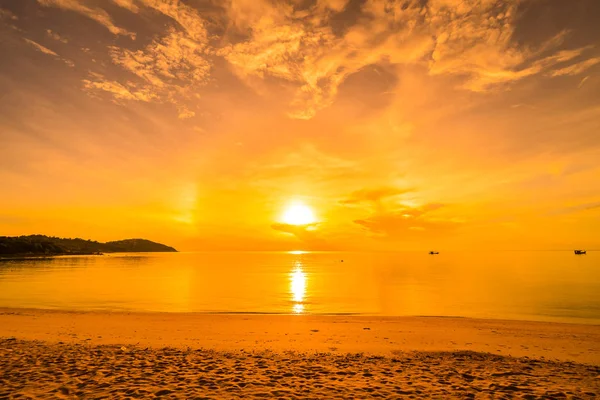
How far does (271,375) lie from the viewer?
43.6 feet

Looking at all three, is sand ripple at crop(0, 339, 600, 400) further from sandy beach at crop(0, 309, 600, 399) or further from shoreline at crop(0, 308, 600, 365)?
shoreline at crop(0, 308, 600, 365)

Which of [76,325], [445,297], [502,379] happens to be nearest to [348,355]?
[502,379]

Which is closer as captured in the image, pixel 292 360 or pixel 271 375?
pixel 271 375

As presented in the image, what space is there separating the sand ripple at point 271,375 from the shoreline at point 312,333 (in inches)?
85.6

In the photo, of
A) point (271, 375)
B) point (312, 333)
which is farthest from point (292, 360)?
point (312, 333)

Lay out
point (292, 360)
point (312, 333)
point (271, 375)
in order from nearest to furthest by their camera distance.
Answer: point (271, 375), point (292, 360), point (312, 333)

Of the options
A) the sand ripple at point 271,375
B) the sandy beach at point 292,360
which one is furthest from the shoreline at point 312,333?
the sand ripple at point 271,375

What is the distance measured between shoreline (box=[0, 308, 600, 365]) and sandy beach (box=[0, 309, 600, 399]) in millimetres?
77

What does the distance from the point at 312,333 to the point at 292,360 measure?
8.23 metres

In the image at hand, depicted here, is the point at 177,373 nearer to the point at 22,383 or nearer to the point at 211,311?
the point at 22,383

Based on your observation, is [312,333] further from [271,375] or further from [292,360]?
[271,375]

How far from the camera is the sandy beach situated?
1157cm

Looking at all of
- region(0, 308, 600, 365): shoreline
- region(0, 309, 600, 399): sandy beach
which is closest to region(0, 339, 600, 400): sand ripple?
region(0, 309, 600, 399): sandy beach

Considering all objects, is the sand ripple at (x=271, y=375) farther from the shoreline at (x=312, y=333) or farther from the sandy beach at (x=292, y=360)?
the shoreline at (x=312, y=333)
